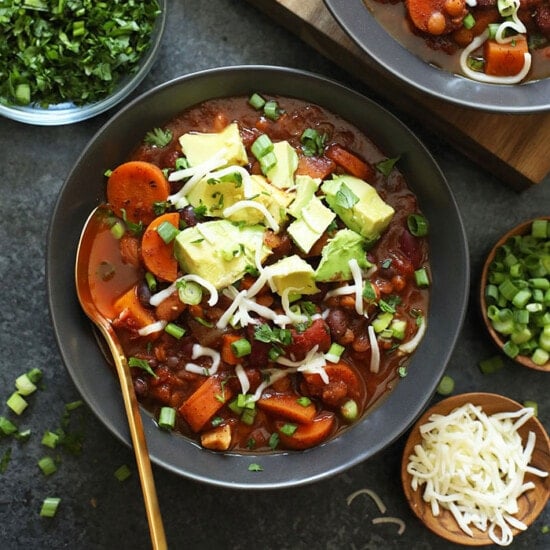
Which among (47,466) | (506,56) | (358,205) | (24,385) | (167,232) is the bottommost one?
(47,466)

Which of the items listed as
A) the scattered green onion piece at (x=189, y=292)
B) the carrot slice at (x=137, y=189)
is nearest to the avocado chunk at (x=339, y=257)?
the scattered green onion piece at (x=189, y=292)

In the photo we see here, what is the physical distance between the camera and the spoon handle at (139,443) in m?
2.99

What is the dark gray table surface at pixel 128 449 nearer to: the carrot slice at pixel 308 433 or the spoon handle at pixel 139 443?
the carrot slice at pixel 308 433

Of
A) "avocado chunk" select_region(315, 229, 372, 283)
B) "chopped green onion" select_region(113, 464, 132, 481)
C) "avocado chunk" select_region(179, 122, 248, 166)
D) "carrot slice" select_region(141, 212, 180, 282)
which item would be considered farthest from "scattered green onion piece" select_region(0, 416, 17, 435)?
"avocado chunk" select_region(315, 229, 372, 283)

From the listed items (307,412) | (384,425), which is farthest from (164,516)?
(384,425)

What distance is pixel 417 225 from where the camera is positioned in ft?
11.4

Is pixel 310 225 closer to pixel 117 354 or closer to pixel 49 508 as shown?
pixel 117 354

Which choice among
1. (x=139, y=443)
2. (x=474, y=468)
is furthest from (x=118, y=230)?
(x=474, y=468)

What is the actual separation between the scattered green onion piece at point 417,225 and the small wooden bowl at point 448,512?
2.63 ft

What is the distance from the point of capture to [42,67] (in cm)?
348

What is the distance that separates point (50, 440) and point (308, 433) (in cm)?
128

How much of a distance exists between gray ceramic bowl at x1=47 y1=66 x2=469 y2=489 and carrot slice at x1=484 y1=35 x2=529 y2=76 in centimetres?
46

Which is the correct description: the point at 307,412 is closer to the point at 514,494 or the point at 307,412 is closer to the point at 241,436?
the point at 241,436

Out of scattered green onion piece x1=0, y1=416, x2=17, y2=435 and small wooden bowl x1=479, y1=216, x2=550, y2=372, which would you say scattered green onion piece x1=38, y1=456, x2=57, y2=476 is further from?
small wooden bowl x1=479, y1=216, x2=550, y2=372
